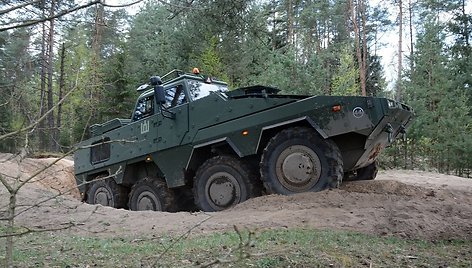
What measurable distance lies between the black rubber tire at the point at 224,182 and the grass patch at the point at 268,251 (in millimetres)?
2549

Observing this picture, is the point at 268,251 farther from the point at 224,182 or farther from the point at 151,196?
the point at 151,196

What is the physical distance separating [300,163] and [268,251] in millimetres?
3866

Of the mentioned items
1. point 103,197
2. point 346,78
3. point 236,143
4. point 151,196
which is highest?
point 346,78

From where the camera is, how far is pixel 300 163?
24.9ft

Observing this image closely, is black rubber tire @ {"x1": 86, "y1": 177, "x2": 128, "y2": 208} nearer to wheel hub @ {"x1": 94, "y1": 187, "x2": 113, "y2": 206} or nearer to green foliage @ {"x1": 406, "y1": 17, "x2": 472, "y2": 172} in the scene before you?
wheel hub @ {"x1": 94, "y1": 187, "x2": 113, "y2": 206}

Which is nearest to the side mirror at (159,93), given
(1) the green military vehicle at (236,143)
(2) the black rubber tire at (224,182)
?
(1) the green military vehicle at (236,143)

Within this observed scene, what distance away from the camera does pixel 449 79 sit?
23141 mm

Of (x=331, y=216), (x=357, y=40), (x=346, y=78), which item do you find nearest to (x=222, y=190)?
(x=331, y=216)

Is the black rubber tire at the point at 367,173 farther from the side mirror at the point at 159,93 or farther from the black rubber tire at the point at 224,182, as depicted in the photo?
the side mirror at the point at 159,93

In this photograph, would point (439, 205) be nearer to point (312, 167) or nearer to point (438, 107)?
point (312, 167)

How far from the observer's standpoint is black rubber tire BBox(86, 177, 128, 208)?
35.4ft

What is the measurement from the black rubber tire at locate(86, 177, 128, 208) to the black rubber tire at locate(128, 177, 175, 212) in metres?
0.48

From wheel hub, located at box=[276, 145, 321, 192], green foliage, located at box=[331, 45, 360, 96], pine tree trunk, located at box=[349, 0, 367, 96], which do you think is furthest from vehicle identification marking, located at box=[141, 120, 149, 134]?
pine tree trunk, located at box=[349, 0, 367, 96]

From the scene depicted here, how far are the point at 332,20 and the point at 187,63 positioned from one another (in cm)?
1271
